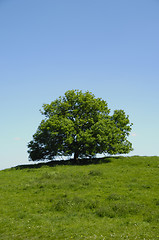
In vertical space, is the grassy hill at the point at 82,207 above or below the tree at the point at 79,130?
below

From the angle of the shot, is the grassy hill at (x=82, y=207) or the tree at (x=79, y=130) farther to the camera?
the tree at (x=79, y=130)

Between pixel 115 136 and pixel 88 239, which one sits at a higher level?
pixel 115 136

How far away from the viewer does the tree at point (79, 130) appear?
4812 cm

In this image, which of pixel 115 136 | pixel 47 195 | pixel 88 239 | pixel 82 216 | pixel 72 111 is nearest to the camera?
pixel 88 239

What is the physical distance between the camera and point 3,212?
21.8 meters

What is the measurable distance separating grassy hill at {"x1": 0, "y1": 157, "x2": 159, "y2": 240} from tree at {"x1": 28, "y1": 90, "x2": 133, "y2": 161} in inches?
560

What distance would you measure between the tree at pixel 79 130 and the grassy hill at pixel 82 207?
14.2 m

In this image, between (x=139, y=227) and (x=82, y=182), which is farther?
(x=82, y=182)

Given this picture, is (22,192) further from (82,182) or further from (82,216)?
(82,216)

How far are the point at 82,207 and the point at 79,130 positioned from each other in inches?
1145

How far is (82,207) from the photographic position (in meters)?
21.6

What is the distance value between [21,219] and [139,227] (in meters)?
10.6

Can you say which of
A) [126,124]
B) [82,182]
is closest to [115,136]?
[126,124]

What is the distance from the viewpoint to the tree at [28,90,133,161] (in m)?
48.1
